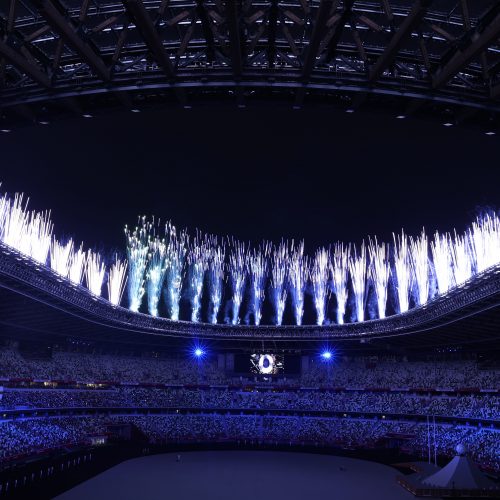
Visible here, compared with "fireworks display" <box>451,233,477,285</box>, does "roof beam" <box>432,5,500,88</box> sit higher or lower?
lower

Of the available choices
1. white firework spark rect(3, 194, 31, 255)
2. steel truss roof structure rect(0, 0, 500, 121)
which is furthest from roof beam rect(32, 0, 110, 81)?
white firework spark rect(3, 194, 31, 255)

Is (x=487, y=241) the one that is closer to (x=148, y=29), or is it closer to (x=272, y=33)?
(x=272, y=33)

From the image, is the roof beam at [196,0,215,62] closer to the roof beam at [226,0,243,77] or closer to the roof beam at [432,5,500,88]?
the roof beam at [226,0,243,77]

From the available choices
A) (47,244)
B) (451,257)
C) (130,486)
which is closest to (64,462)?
(130,486)

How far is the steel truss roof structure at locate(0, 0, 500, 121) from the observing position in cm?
840

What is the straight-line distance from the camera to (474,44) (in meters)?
7.61

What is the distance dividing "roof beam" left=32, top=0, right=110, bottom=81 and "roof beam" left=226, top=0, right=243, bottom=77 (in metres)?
2.37

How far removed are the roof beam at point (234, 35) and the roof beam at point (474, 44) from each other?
336 cm

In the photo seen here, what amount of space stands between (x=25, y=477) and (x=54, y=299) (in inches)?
594

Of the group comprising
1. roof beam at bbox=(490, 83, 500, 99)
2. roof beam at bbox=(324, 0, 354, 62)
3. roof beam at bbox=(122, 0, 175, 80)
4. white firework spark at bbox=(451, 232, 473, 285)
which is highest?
white firework spark at bbox=(451, 232, 473, 285)

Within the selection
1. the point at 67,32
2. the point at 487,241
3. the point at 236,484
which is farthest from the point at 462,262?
the point at 67,32

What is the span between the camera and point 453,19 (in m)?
9.88

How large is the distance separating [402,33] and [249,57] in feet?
10.8

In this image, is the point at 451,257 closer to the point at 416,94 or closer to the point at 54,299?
the point at 54,299
